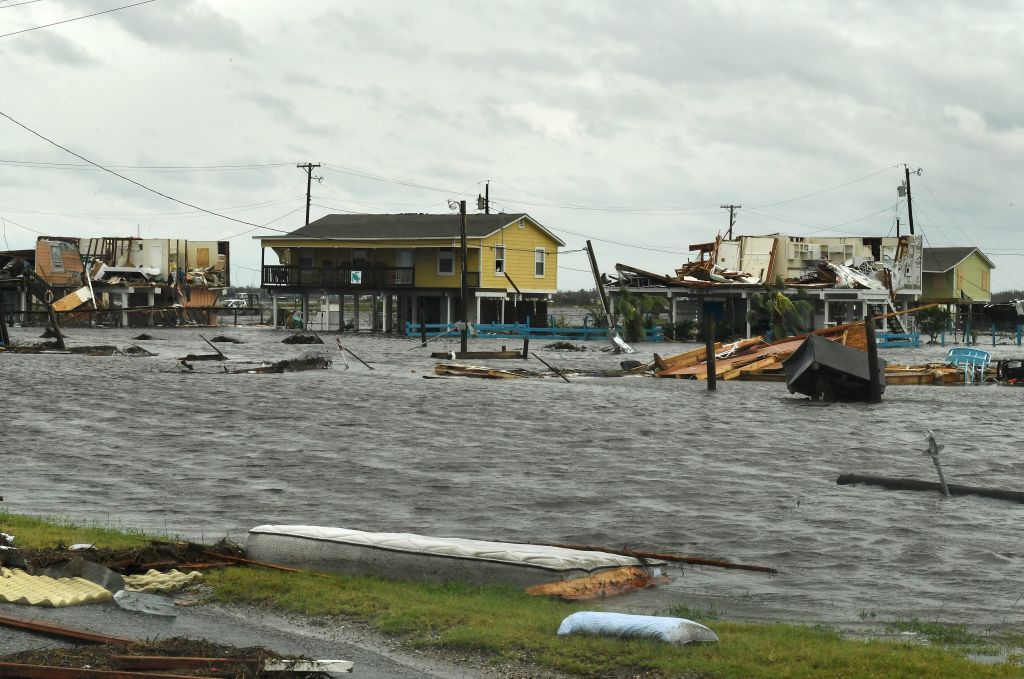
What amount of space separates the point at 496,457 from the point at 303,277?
57.4 meters

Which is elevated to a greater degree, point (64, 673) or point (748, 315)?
point (748, 315)

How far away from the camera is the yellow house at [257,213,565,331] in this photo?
75062 millimetres

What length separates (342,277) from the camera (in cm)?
7731

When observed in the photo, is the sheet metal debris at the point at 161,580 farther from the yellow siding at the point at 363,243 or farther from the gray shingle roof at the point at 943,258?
the gray shingle roof at the point at 943,258

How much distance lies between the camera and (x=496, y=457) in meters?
22.7

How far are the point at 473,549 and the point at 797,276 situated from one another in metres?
65.3

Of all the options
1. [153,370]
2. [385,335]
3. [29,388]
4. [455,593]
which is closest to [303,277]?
[385,335]

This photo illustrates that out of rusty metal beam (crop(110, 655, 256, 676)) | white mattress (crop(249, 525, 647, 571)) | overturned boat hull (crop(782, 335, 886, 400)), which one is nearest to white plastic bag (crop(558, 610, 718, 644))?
white mattress (crop(249, 525, 647, 571))

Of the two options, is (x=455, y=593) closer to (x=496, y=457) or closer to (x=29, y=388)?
(x=496, y=457)

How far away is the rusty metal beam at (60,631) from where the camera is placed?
27.1 feet

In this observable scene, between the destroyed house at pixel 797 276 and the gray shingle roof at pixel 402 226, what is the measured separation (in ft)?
30.6

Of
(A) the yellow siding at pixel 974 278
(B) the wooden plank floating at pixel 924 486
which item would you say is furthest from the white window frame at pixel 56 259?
(B) the wooden plank floating at pixel 924 486

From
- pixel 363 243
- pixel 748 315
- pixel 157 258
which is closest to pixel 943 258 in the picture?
pixel 748 315

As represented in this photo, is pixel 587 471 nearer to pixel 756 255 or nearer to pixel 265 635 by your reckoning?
pixel 265 635
